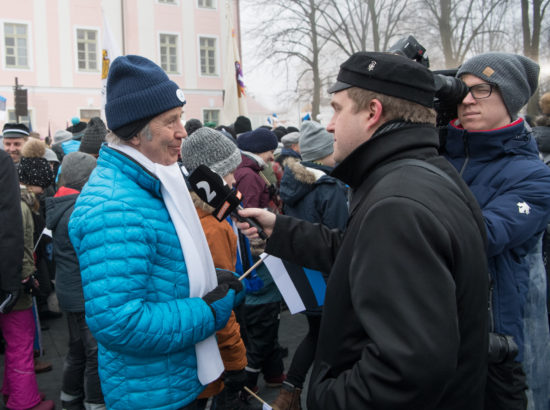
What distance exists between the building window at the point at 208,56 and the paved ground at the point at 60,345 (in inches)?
912

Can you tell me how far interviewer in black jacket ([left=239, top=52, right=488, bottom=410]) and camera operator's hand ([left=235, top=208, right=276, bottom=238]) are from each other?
64 centimetres

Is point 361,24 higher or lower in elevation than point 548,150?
higher

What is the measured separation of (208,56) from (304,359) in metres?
25.9

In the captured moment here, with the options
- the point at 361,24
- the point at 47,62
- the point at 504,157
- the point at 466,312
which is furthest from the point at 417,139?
the point at 361,24

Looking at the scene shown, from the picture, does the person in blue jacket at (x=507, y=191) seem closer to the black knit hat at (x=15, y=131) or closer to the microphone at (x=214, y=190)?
the microphone at (x=214, y=190)

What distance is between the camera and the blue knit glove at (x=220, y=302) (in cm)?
202

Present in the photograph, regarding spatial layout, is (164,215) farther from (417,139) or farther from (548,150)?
(548,150)

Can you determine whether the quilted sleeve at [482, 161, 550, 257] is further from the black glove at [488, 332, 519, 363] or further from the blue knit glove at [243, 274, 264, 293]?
the blue knit glove at [243, 274, 264, 293]

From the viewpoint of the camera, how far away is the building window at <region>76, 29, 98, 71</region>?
24.0 metres

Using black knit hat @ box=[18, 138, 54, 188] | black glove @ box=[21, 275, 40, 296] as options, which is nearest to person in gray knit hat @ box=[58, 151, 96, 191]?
black glove @ box=[21, 275, 40, 296]

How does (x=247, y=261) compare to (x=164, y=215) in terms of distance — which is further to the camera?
(x=247, y=261)

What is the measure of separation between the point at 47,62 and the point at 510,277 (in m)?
25.5

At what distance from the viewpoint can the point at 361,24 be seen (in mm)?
26453

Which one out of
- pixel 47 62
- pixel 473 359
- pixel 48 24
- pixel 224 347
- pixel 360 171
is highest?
pixel 48 24
